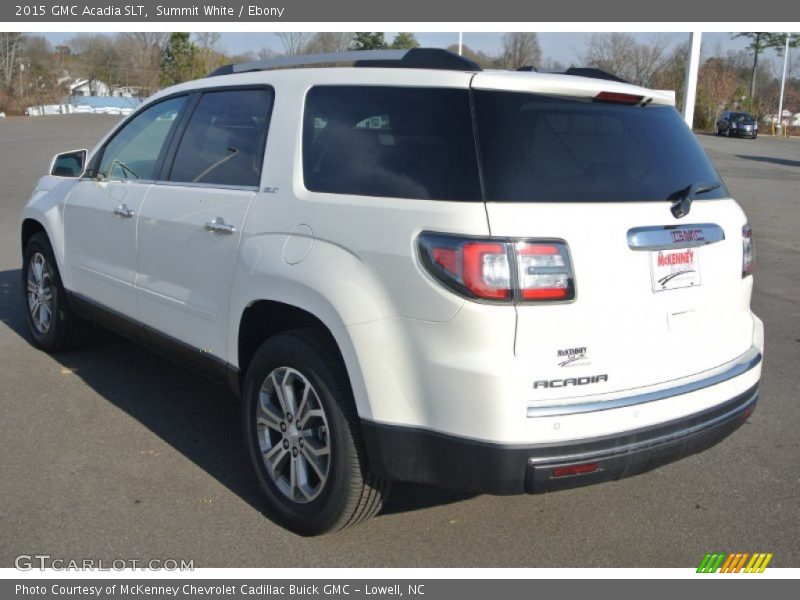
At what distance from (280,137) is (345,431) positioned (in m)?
1.37

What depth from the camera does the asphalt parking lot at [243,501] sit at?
3.31 metres

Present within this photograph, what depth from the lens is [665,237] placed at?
300cm

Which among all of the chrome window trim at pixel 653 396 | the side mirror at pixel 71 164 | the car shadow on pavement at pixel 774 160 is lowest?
the car shadow on pavement at pixel 774 160

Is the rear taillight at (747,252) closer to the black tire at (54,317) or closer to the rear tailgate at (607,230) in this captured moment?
the rear tailgate at (607,230)

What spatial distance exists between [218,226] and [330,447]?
1.23 meters

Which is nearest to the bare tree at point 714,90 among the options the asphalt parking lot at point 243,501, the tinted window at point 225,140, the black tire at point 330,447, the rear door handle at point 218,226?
the asphalt parking lot at point 243,501

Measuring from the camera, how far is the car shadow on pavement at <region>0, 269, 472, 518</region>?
383 centimetres

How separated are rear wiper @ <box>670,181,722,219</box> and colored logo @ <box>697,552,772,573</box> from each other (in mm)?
1440

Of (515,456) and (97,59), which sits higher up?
(97,59)

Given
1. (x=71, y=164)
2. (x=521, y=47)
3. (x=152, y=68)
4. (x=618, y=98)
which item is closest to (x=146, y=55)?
(x=152, y=68)

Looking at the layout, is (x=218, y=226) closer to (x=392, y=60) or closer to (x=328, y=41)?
(x=392, y=60)

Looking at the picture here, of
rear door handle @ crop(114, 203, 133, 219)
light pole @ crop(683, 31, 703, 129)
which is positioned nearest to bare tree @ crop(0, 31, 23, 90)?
light pole @ crop(683, 31, 703, 129)

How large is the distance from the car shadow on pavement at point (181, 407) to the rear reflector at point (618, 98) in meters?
1.92

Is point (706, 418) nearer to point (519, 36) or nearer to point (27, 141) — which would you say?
point (519, 36)
